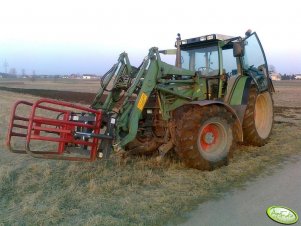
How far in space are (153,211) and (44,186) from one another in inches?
Answer: 75.5

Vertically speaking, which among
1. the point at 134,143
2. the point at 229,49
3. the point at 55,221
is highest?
the point at 229,49

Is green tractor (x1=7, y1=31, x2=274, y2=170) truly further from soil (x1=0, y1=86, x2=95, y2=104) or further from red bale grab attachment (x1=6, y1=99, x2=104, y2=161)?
soil (x1=0, y1=86, x2=95, y2=104)

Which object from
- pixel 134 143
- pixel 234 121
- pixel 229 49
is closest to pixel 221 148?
pixel 234 121

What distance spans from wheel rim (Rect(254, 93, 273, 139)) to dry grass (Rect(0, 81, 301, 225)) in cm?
136

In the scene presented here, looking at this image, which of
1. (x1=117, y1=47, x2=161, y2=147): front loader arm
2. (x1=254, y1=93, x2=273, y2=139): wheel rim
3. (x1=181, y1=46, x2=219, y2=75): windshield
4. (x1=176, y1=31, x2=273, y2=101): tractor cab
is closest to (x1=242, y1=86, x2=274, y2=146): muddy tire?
(x1=254, y1=93, x2=273, y2=139): wheel rim

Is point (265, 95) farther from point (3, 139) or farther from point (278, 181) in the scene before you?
point (3, 139)

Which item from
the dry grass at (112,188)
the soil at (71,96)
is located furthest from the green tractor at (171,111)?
the soil at (71,96)

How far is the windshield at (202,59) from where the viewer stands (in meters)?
7.72

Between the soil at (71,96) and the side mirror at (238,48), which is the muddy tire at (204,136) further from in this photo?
the soil at (71,96)

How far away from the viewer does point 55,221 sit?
4.41 metres

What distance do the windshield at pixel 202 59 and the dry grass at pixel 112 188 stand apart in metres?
1.85

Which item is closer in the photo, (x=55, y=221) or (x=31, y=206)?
(x=55, y=221)

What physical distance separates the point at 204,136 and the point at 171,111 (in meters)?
0.75

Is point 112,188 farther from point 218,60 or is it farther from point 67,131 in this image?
point 218,60
